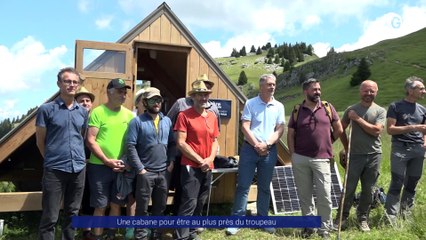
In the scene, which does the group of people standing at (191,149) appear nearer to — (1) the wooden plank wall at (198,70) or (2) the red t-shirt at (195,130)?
(2) the red t-shirt at (195,130)

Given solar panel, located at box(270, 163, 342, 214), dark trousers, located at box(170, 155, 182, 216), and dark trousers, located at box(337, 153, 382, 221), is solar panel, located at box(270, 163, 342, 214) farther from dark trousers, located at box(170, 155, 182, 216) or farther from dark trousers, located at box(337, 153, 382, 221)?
dark trousers, located at box(170, 155, 182, 216)

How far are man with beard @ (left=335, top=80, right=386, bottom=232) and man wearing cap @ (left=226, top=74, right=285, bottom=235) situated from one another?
996 mm

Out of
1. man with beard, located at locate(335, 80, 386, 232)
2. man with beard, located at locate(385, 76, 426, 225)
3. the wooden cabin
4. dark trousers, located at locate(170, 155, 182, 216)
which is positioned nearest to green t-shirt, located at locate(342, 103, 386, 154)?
man with beard, located at locate(335, 80, 386, 232)

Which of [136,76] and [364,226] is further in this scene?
[136,76]

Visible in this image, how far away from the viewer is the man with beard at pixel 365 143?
17.0ft

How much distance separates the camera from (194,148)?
15.2 feet

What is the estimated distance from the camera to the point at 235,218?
14.5 ft

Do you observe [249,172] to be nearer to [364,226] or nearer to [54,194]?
[364,226]

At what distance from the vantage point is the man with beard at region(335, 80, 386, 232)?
519 centimetres

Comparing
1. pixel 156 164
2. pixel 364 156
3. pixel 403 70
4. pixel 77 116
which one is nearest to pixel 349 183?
pixel 364 156

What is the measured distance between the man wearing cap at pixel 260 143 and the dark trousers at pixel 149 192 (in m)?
1.15

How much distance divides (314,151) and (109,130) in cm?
250

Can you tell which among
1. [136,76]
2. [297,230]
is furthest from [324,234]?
[136,76]

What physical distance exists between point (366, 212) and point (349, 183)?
0.50 metres
